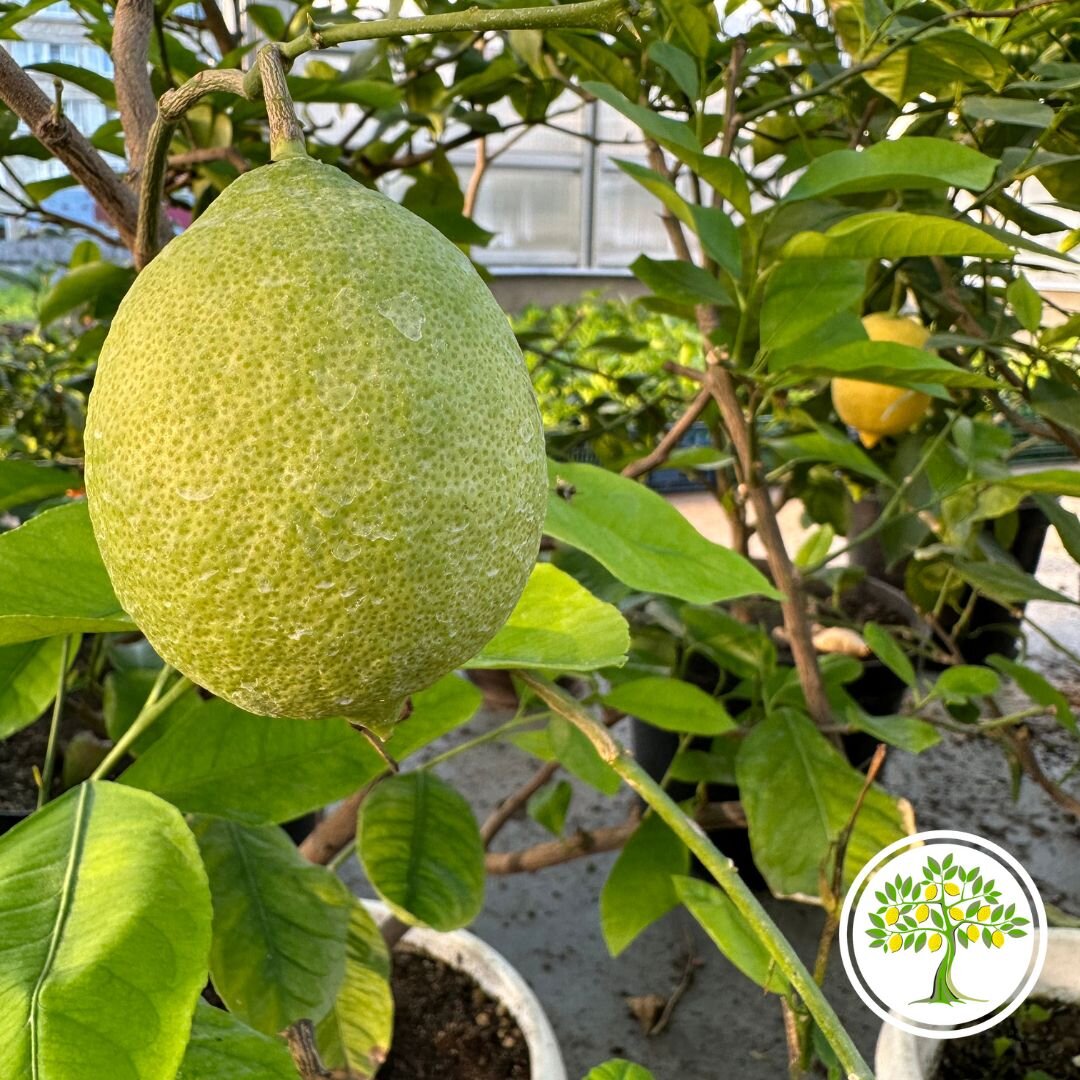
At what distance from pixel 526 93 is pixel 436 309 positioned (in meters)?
0.76

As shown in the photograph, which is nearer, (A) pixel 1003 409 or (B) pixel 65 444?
(A) pixel 1003 409

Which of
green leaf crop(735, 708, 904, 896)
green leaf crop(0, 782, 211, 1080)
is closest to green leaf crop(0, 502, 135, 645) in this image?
green leaf crop(0, 782, 211, 1080)

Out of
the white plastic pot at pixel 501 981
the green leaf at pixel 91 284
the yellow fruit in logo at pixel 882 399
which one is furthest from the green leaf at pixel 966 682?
the green leaf at pixel 91 284

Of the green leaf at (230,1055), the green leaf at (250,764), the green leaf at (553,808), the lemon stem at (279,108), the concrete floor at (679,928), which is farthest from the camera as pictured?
the concrete floor at (679,928)

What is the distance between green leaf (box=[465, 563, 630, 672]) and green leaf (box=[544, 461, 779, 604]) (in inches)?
0.9

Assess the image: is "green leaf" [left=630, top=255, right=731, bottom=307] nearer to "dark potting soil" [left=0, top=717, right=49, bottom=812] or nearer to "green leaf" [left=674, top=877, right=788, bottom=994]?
"green leaf" [left=674, top=877, right=788, bottom=994]

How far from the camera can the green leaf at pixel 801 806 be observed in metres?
0.61

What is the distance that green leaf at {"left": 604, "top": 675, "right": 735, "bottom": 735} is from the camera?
0.58 metres

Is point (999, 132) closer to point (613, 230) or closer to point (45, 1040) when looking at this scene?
point (45, 1040)

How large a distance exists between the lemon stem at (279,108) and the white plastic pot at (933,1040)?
59 centimetres

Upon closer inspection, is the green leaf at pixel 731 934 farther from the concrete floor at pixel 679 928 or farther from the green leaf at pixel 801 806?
the concrete floor at pixel 679 928

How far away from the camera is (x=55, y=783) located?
802 mm

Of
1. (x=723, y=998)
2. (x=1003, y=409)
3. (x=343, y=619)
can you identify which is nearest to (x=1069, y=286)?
(x=1003, y=409)

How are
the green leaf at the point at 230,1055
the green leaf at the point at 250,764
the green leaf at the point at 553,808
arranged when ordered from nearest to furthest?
the green leaf at the point at 230,1055
the green leaf at the point at 250,764
the green leaf at the point at 553,808
